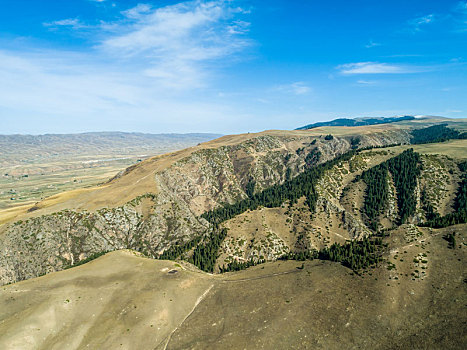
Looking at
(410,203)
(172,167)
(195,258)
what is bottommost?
(195,258)

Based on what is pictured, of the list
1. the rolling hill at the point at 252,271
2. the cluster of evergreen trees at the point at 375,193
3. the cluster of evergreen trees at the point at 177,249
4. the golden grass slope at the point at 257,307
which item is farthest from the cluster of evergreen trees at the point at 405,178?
the cluster of evergreen trees at the point at 177,249

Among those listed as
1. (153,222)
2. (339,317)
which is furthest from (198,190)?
(339,317)

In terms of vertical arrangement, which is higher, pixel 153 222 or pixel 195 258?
pixel 153 222

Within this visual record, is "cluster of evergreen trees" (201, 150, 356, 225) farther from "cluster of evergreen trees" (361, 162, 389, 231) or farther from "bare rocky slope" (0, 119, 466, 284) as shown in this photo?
"cluster of evergreen trees" (361, 162, 389, 231)

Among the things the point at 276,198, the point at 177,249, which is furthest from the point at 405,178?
the point at 177,249

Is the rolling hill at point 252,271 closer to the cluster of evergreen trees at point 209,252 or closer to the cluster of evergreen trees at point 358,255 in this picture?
the cluster of evergreen trees at point 358,255

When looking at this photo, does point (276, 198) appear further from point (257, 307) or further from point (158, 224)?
point (257, 307)

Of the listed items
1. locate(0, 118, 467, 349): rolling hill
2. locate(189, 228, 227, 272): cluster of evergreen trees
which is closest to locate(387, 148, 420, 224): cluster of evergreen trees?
locate(0, 118, 467, 349): rolling hill

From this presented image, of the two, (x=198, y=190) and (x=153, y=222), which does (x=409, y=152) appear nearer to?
(x=198, y=190)
